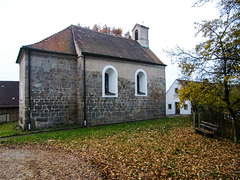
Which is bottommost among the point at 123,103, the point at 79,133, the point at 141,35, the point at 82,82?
the point at 79,133

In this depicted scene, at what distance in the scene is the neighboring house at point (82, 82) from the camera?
35.4 ft

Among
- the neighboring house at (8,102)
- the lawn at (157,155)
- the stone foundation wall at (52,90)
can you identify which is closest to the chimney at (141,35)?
the stone foundation wall at (52,90)

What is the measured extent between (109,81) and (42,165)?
954 centimetres

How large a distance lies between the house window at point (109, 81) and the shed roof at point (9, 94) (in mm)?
11608

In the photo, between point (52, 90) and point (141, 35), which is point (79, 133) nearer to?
point (52, 90)

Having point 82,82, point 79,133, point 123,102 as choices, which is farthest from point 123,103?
point 79,133

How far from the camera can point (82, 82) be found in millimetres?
11602

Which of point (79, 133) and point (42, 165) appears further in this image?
point (79, 133)

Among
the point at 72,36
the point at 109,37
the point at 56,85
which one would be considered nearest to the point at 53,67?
the point at 56,85

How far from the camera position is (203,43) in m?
6.78

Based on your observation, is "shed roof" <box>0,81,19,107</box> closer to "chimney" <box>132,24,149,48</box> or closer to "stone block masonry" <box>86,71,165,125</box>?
"stone block masonry" <box>86,71,165,125</box>

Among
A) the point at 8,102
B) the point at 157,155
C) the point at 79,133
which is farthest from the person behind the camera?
the point at 8,102

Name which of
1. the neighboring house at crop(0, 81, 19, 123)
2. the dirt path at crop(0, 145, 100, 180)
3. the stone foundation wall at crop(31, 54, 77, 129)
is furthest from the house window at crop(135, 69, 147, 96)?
the neighboring house at crop(0, 81, 19, 123)

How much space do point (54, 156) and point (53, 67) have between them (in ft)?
24.7
